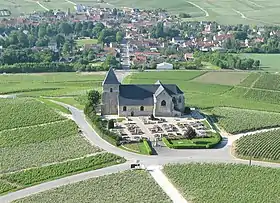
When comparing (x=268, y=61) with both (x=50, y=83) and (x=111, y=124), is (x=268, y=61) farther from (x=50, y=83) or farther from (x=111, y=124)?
(x=111, y=124)

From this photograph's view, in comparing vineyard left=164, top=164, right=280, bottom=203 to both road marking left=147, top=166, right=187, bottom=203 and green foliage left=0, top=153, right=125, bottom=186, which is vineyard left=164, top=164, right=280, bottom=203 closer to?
road marking left=147, top=166, right=187, bottom=203

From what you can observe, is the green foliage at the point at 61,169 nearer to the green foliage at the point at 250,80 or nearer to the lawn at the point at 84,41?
the green foliage at the point at 250,80

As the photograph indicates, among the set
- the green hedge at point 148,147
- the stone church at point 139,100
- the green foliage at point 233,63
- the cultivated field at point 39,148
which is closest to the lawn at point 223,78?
A: the green foliage at point 233,63

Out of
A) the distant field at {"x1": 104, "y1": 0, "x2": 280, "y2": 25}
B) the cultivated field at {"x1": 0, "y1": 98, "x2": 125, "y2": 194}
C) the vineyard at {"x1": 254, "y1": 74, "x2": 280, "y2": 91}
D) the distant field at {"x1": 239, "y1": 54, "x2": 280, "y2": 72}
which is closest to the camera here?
the cultivated field at {"x1": 0, "y1": 98, "x2": 125, "y2": 194}

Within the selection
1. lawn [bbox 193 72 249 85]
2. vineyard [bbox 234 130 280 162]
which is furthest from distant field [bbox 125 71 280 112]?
vineyard [bbox 234 130 280 162]

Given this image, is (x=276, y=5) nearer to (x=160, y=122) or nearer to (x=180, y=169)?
(x=160, y=122)

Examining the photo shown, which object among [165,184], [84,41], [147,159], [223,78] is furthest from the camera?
[84,41]

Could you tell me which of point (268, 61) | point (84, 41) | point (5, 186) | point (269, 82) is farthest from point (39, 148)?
Result: point (84, 41)
